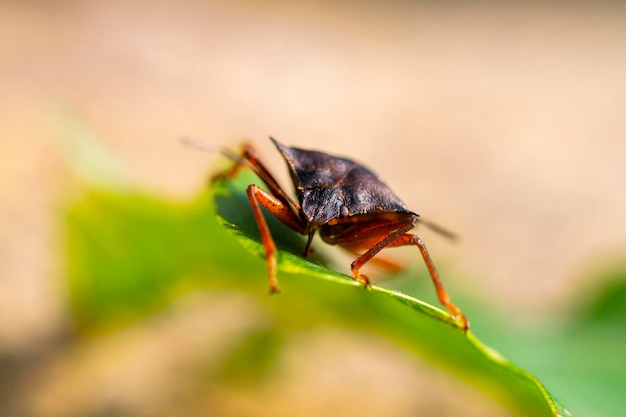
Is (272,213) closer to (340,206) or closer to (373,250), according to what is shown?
(340,206)

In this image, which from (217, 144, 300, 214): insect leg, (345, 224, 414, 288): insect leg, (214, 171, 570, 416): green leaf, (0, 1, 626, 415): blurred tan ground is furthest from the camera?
(0, 1, 626, 415): blurred tan ground

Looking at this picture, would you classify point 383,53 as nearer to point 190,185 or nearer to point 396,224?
point 190,185

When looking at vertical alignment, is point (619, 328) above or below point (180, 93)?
above

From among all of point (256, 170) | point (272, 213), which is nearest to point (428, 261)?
point (272, 213)

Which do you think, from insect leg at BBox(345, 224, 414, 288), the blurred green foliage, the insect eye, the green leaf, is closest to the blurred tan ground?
the blurred green foliage

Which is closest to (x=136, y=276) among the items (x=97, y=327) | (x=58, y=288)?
(x=97, y=327)

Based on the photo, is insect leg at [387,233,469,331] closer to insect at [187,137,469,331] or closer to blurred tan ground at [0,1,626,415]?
insect at [187,137,469,331]

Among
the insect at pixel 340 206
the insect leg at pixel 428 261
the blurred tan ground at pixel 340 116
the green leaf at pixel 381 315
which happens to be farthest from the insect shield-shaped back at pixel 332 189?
the blurred tan ground at pixel 340 116

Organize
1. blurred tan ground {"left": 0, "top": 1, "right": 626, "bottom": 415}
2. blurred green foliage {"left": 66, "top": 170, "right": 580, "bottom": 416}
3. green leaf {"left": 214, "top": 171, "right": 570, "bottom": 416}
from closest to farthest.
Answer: green leaf {"left": 214, "top": 171, "right": 570, "bottom": 416} → blurred green foliage {"left": 66, "top": 170, "right": 580, "bottom": 416} → blurred tan ground {"left": 0, "top": 1, "right": 626, "bottom": 415}
